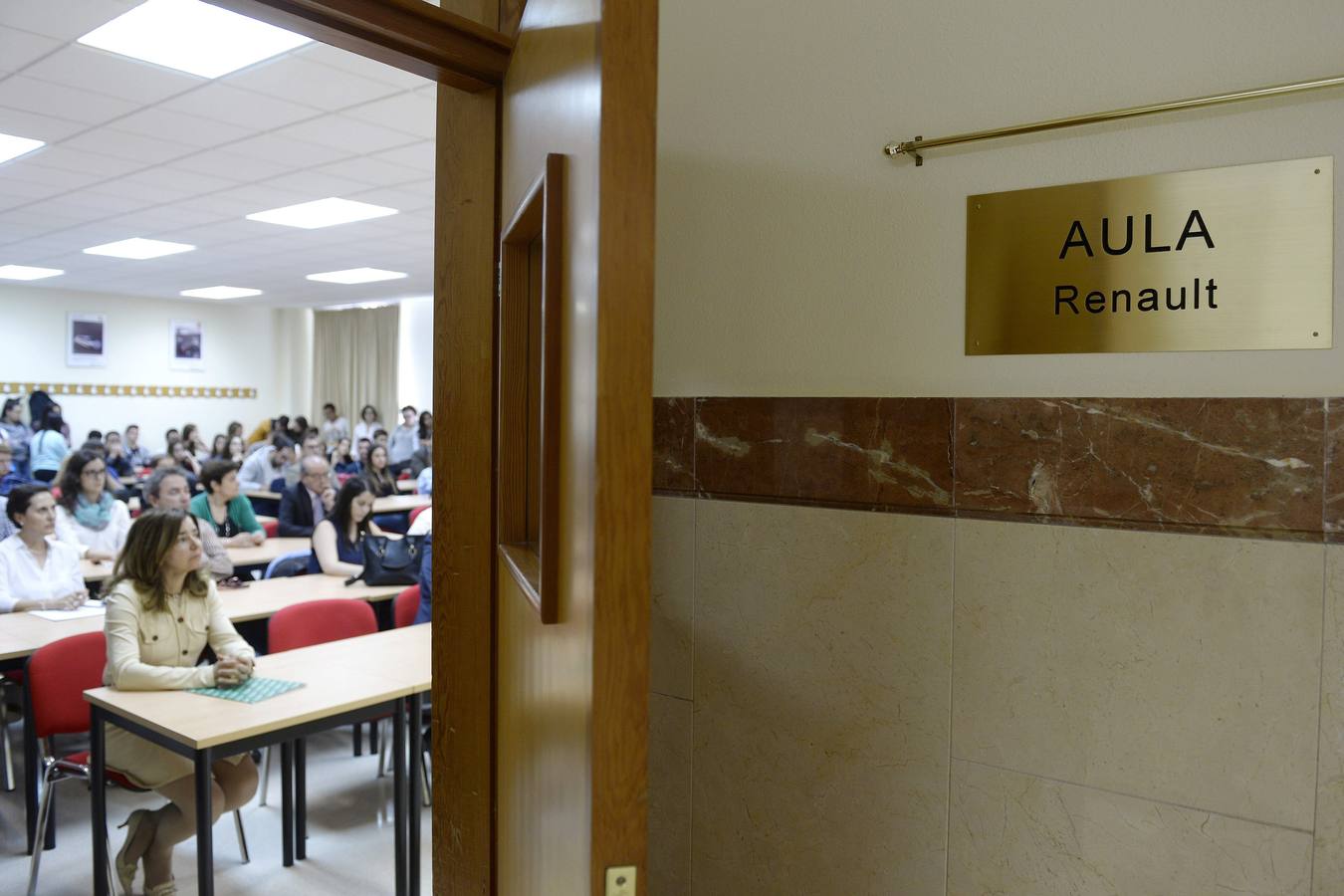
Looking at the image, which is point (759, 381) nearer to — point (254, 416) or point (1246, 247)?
point (1246, 247)

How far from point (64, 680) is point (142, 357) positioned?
47.3ft

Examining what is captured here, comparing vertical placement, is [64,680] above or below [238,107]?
below

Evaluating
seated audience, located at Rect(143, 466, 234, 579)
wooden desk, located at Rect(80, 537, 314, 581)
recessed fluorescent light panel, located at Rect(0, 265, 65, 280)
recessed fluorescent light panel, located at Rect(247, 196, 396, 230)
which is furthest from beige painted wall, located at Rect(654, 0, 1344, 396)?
recessed fluorescent light panel, located at Rect(0, 265, 65, 280)

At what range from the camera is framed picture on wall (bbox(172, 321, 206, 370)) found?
16.5 meters

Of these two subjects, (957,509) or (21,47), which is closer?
(957,509)

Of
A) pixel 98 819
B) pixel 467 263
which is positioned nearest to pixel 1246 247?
pixel 467 263

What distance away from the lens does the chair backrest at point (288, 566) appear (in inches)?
223

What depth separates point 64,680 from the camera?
364 cm

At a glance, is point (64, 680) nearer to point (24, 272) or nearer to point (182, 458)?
point (182, 458)

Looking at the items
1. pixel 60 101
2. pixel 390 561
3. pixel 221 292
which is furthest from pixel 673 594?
pixel 221 292

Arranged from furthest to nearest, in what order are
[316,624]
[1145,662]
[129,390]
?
[129,390], [316,624], [1145,662]

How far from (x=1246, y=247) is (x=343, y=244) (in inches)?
383

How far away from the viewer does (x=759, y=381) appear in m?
1.62

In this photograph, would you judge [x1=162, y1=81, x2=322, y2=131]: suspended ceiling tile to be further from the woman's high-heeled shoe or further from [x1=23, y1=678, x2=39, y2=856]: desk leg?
the woman's high-heeled shoe
